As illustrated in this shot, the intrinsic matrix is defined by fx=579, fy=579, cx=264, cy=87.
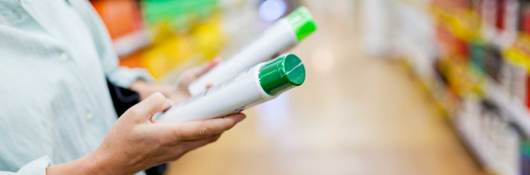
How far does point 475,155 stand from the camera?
277 centimetres

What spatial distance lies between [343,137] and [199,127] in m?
2.50

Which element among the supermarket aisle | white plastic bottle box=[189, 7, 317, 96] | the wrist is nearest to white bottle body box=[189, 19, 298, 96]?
white plastic bottle box=[189, 7, 317, 96]

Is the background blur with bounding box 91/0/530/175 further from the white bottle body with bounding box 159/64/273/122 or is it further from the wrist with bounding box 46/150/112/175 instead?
the wrist with bounding box 46/150/112/175

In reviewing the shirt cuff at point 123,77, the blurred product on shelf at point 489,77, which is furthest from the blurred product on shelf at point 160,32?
the blurred product on shelf at point 489,77

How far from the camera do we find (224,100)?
0.76 metres

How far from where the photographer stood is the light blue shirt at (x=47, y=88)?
2.50 ft

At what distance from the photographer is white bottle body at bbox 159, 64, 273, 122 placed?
A: 2.39 feet

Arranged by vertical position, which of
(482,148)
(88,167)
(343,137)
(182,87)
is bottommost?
(482,148)

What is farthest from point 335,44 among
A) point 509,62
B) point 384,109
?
point 509,62

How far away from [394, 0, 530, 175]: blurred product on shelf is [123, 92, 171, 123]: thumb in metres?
1.56

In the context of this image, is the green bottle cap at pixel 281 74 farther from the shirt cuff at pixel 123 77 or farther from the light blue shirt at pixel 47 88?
the shirt cuff at pixel 123 77

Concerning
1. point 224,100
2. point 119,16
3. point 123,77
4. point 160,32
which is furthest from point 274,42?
point 160,32

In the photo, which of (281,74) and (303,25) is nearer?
(281,74)

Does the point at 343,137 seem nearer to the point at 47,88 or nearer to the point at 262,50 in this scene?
the point at 262,50
